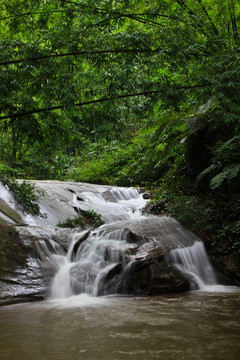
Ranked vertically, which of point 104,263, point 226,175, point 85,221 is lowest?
point 104,263

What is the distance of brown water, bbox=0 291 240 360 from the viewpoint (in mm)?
2582

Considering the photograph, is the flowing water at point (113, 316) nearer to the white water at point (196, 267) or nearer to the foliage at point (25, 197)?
the white water at point (196, 267)

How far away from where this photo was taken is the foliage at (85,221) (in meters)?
8.09

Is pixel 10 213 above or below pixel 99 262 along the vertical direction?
above

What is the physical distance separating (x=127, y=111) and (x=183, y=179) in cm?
419

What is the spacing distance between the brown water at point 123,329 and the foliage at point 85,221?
325 cm

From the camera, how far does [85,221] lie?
8641 millimetres

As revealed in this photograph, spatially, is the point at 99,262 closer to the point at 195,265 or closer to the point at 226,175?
the point at 195,265

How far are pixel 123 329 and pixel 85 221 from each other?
5.50m

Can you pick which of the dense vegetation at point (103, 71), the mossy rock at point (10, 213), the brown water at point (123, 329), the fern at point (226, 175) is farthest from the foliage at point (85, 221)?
the fern at point (226, 175)

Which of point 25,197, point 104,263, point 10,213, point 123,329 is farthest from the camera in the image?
point 25,197

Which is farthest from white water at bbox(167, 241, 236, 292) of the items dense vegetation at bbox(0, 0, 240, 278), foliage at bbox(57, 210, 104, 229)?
foliage at bbox(57, 210, 104, 229)

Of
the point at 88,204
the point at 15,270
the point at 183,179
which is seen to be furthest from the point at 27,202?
the point at 183,179

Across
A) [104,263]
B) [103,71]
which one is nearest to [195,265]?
[104,263]
